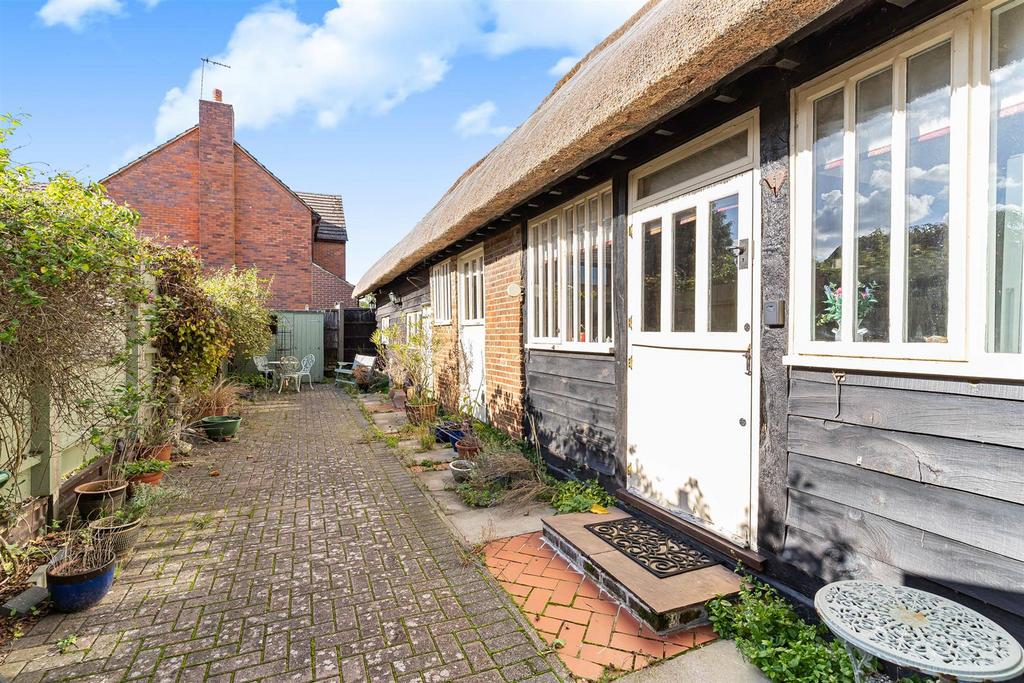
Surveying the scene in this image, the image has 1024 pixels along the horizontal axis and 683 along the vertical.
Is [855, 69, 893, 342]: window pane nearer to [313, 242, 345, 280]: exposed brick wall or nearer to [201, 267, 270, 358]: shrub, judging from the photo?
[201, 267, 270, 358]: shrub

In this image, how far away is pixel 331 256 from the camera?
2098cm

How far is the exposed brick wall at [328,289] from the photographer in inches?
732

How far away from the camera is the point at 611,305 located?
3863 mm

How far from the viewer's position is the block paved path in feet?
7.08

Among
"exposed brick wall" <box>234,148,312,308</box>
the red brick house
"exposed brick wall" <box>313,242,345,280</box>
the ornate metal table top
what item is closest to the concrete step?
the ornate metal table top

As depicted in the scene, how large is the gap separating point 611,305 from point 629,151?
46.4 inches

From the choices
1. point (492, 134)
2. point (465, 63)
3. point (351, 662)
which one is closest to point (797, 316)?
point (351, 662)

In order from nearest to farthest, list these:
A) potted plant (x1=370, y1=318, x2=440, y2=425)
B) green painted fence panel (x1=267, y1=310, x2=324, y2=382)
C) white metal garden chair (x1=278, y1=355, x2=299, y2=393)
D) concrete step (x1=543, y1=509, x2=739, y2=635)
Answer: concrete step (x1=543, y1=509, x2=739, y2=635)
potted plant (x1=370, y1=318, x2=440, y2=425)
white metal garden chair (x1=278, y1=355, x2=299, y2=393)
green painted fence panel (x1=267, y1=310, x2=324, y2=382)

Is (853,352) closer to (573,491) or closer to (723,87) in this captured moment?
(723,87)

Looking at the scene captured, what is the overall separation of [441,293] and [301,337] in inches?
292

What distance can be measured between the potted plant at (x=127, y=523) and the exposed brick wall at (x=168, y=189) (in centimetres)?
1353

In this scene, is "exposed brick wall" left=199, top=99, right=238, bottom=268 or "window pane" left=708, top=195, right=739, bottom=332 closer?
"window pane" left=708, top=195, right=739, bottom=332

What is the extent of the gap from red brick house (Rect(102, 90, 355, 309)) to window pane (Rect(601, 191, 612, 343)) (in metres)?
14.8

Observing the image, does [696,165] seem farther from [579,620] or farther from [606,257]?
[579,620]
